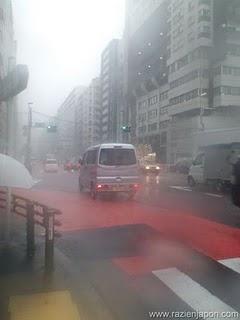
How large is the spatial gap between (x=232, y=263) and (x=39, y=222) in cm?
180

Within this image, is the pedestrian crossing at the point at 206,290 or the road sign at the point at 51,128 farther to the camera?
the road sign at the point at 51,128

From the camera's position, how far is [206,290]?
334cm

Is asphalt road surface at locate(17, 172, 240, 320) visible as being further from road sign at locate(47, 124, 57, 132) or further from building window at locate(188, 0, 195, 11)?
building window at locate(188, 0, 195, 11)

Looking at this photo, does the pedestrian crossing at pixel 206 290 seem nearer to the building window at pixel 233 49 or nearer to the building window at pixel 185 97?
the building window at pixel 185 97

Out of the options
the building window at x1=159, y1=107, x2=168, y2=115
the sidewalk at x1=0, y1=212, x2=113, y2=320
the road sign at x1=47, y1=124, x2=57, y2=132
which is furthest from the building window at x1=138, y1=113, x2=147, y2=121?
the sidewalk at x1=0, y1=212, x2=113, y2=320

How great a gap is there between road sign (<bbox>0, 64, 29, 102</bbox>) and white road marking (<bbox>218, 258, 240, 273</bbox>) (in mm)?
2266

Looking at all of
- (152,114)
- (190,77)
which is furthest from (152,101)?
(190,77)

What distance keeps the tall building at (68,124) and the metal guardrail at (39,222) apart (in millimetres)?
641

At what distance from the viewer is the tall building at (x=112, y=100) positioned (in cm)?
350

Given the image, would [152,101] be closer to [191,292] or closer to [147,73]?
[147,73]

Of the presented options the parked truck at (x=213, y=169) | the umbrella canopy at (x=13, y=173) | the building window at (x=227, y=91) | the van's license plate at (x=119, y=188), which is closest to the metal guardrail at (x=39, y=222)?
the umbrella canopy at (x=13, y=173)

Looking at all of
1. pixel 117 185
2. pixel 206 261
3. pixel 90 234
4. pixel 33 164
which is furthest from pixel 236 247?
pixel 117 185

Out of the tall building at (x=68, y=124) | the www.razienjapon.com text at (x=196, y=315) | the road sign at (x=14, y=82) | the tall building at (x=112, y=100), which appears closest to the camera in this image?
the road sign at (x=14, y=82)

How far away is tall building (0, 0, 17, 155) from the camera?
2.50 metres
